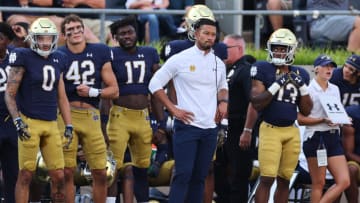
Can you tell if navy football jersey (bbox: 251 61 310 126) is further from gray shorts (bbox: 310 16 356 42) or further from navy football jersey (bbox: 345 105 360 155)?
gray shorts (bbox: 310 16 356 42)

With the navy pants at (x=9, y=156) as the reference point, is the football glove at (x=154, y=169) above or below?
below

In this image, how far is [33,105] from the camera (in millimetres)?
12391

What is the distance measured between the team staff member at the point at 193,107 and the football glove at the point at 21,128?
4.05 ft

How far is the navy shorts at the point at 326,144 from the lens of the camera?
1357 centimetres

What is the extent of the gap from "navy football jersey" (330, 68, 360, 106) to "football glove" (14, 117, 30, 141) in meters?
3.79

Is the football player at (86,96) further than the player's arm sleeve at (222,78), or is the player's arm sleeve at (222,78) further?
the football player at (86,96)

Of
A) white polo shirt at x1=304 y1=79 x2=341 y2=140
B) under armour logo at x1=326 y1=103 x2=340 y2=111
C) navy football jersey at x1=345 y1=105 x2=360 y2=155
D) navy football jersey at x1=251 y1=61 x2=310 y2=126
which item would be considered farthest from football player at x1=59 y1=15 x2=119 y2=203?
navy football jersey at x1=345 y1=105 x2=360 y2=155

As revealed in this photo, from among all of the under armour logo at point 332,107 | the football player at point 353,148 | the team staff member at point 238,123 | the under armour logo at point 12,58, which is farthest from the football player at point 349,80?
the under armour logo at point 12,58

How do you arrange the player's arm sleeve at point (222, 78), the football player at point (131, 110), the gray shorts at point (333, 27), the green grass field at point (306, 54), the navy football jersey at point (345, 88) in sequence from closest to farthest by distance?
the player's arm sleeve at point (222, 78), the football player at point (131, 110), the navy football jersey at point (345, 88), the green grass field at point (306, 54), the gray shorts at point (333, 27)

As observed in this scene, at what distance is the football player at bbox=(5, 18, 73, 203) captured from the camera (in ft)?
40.3

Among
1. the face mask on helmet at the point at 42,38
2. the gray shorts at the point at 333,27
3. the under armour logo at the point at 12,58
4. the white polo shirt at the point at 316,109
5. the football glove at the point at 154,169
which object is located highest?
the face mask on helmet at the point at 42,38

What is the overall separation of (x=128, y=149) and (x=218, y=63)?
1.82 meters

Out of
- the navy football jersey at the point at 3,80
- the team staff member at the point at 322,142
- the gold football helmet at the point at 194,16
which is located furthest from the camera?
the team staff member at the point at 322,142

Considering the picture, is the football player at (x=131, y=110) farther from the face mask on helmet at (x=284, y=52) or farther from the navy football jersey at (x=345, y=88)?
the navy football jersey at (x=345, y=88)
